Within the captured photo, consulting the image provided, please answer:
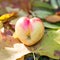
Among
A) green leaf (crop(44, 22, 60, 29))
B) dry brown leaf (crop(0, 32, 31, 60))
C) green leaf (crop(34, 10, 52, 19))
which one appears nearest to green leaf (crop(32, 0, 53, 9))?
green leaf (crop(34, 10, 52, 19))

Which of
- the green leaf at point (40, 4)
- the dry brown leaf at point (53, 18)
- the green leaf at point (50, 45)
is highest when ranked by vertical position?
the green leaf at point (40, 4)

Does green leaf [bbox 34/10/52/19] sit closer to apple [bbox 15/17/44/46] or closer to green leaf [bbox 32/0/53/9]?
green leaf [bbox 32/0/53/9]

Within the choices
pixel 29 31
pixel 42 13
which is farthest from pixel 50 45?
pixel 42 13

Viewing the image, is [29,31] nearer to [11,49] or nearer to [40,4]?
[11,49]

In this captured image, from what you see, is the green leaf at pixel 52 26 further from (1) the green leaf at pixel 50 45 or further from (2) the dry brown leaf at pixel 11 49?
(2) the dry brown leaf at pixel 11 49

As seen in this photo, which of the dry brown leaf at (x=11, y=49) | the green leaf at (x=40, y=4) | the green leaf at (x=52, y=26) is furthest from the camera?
the green leaf at (x=40, y=4)

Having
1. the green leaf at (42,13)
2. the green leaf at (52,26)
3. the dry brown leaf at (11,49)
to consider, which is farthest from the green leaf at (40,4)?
the dry brown leaf at (11,49)
